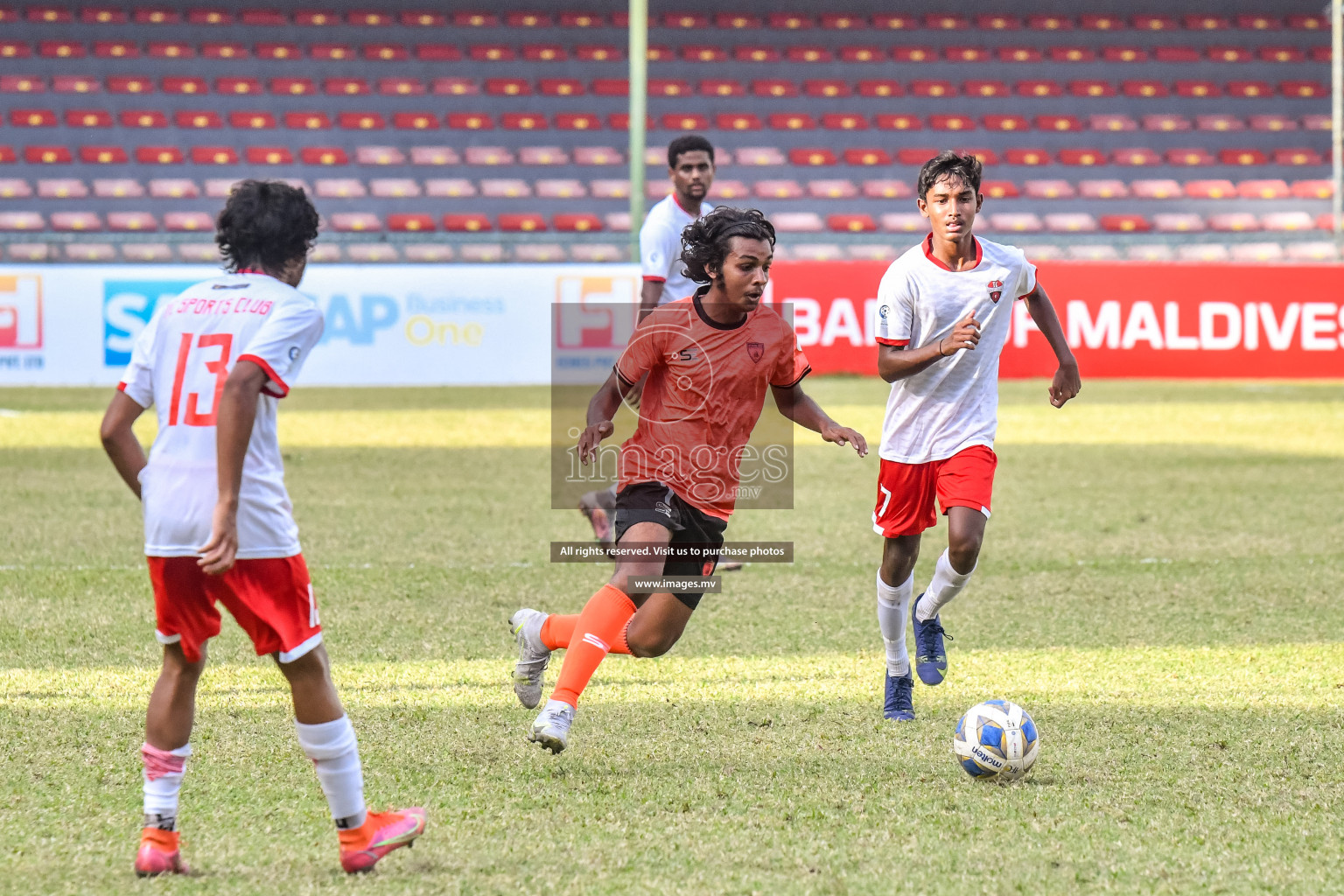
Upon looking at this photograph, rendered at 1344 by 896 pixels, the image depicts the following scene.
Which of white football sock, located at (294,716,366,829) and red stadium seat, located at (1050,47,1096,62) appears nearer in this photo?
white football sock, located at (294,716,366,829)

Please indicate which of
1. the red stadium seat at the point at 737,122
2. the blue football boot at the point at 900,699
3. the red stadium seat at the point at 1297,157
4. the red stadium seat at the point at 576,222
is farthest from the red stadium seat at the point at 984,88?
the blue football boot at the point at 900,699

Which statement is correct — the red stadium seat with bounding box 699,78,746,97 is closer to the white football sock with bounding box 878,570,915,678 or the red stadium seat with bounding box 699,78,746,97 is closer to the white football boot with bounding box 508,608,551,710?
the white football sock with bounding box 878,570,915,678

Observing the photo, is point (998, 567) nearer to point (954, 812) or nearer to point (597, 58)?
point (954, 812)

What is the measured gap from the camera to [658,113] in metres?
27.9

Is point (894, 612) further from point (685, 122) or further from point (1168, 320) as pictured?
point (685, 122)

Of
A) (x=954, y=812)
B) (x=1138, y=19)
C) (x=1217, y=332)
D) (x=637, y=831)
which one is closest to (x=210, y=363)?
(x=637, y=831)

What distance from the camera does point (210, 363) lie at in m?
3.20

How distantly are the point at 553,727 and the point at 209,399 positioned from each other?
139 centimetres

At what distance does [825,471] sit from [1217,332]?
9205 millimetres

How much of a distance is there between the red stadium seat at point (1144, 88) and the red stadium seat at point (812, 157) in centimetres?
615

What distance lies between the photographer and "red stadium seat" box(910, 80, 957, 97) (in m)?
28.4

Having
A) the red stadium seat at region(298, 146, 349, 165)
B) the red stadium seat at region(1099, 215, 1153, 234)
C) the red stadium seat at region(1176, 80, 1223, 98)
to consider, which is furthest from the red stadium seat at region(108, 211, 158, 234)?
the red stadium seat at region(1176, 80, 1223, 98)

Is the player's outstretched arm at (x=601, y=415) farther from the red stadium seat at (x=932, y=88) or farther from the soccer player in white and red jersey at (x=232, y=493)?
the red stadium seat at (x=932, y=88)

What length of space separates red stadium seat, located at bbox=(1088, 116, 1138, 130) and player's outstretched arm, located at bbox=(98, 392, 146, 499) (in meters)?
27.3
